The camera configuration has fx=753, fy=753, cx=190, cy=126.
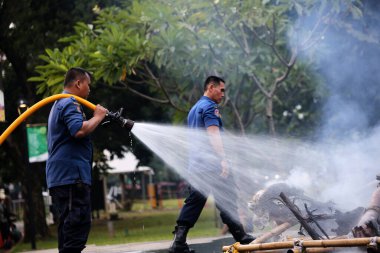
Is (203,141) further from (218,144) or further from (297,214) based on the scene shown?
(297,214)

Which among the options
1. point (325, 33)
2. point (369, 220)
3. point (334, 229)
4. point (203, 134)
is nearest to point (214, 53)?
point (325, 33)

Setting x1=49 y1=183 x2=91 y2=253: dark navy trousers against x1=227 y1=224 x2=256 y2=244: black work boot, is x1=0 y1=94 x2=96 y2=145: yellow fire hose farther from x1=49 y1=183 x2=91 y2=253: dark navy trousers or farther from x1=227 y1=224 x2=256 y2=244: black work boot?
x1=227 y1=224 x2=256 y2=244: black work boot

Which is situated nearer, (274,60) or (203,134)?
(203,134)

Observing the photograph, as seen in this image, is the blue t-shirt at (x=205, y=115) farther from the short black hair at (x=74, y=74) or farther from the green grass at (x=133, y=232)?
the green grass at (x=133, y=232)

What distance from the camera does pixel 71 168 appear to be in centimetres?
641

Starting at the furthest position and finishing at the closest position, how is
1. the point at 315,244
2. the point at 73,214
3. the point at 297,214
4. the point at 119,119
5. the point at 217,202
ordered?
the point at 217,202
the point at 297,214
the point at 119,119
the point at 73,214
the point at 315,244

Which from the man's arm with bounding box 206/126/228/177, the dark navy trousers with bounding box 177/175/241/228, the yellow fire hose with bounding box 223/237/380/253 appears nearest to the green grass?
the dark navy trousers with bounding box 177/175/241/228

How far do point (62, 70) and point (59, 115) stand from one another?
25.0 feet

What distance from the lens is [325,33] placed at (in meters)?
14.2

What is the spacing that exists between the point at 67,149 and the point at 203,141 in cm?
209

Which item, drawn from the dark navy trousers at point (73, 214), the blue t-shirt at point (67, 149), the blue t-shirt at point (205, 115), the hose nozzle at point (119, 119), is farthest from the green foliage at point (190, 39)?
the dark navy trousers at point (73, 214)

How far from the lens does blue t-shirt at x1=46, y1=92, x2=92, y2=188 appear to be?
639 cm

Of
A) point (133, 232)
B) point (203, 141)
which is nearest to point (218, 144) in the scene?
point (203, 141)

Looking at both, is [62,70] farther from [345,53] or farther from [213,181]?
[213,181]
